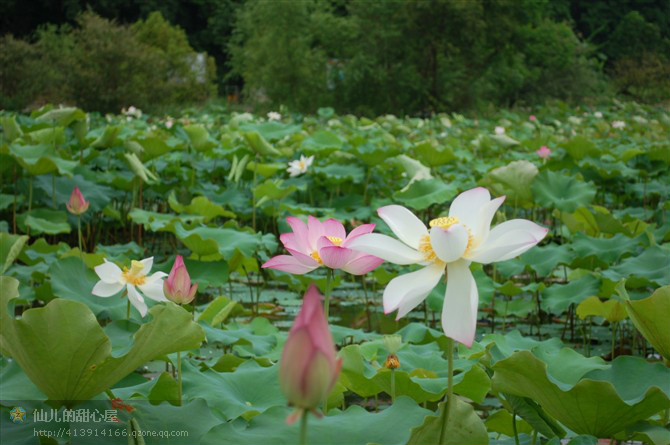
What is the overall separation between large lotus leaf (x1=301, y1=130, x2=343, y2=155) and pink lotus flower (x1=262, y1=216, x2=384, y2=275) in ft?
10.4

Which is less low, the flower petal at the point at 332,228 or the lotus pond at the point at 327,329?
the flower petal at the point at 332,228

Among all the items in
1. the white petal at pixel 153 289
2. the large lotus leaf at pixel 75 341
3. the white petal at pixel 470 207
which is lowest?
the white petal at pixel 153 289

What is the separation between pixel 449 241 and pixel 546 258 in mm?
1721

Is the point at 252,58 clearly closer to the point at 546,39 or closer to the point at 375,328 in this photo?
the point at 546,39

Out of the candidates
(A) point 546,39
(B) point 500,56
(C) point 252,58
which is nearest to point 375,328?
(C) point 252,58

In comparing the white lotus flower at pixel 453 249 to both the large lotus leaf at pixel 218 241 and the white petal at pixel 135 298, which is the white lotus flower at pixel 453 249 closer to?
the white petal at pixel 135 298

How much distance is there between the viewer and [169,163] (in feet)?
13.1

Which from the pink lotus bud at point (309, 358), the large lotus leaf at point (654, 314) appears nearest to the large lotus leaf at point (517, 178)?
the large lotus leaf at point (654, 314)

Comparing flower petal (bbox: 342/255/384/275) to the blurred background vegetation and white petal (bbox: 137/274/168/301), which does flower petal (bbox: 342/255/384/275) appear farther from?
the blurred background vegetation

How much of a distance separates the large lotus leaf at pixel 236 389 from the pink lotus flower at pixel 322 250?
0.77 feet

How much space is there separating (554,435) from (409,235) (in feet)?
1.27

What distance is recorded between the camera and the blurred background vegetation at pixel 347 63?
10297mm

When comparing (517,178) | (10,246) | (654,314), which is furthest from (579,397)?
(517,178)

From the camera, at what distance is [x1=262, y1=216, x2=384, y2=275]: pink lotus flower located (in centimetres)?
81
